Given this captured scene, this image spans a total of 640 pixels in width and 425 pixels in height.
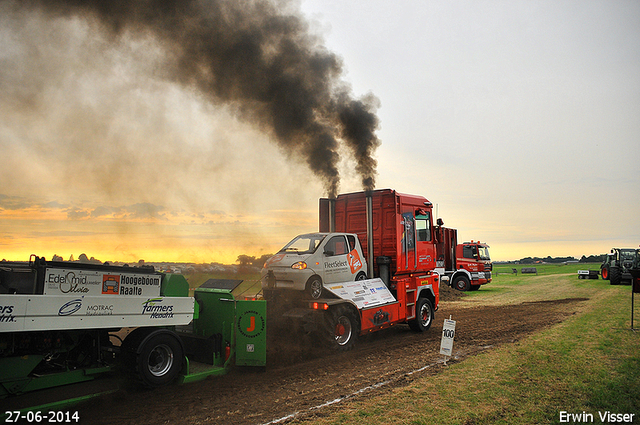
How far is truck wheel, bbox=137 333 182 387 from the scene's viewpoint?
6.20 metres

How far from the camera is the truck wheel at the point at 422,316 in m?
12.2

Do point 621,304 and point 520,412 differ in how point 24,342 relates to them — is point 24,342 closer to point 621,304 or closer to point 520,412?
point 520,412

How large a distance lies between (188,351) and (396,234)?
246 inches

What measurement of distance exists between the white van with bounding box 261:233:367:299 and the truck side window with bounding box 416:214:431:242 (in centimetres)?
272

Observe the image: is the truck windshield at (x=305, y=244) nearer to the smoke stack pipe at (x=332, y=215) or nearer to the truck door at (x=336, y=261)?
the truck door at (x=336, y=261)

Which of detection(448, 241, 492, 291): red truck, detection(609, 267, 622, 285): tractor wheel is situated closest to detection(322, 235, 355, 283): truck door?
detection(448, 241, 492, 291): red truck

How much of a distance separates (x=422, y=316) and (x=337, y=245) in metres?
4.21

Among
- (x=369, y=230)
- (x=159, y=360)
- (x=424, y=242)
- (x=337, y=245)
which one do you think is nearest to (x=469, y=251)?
(x=424, y=242)

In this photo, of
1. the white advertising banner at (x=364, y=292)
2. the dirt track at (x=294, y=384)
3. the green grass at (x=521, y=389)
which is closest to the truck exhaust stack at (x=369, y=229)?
the white advertising banner at (x=364, y=292)

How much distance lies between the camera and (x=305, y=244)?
10086 mm

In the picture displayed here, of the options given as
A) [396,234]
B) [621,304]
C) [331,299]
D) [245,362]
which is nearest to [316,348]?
[331,299]

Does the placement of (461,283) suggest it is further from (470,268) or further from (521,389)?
(521,389)

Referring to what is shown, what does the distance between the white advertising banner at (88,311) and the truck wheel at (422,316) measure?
7.55 m

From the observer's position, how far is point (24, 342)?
207 inches
